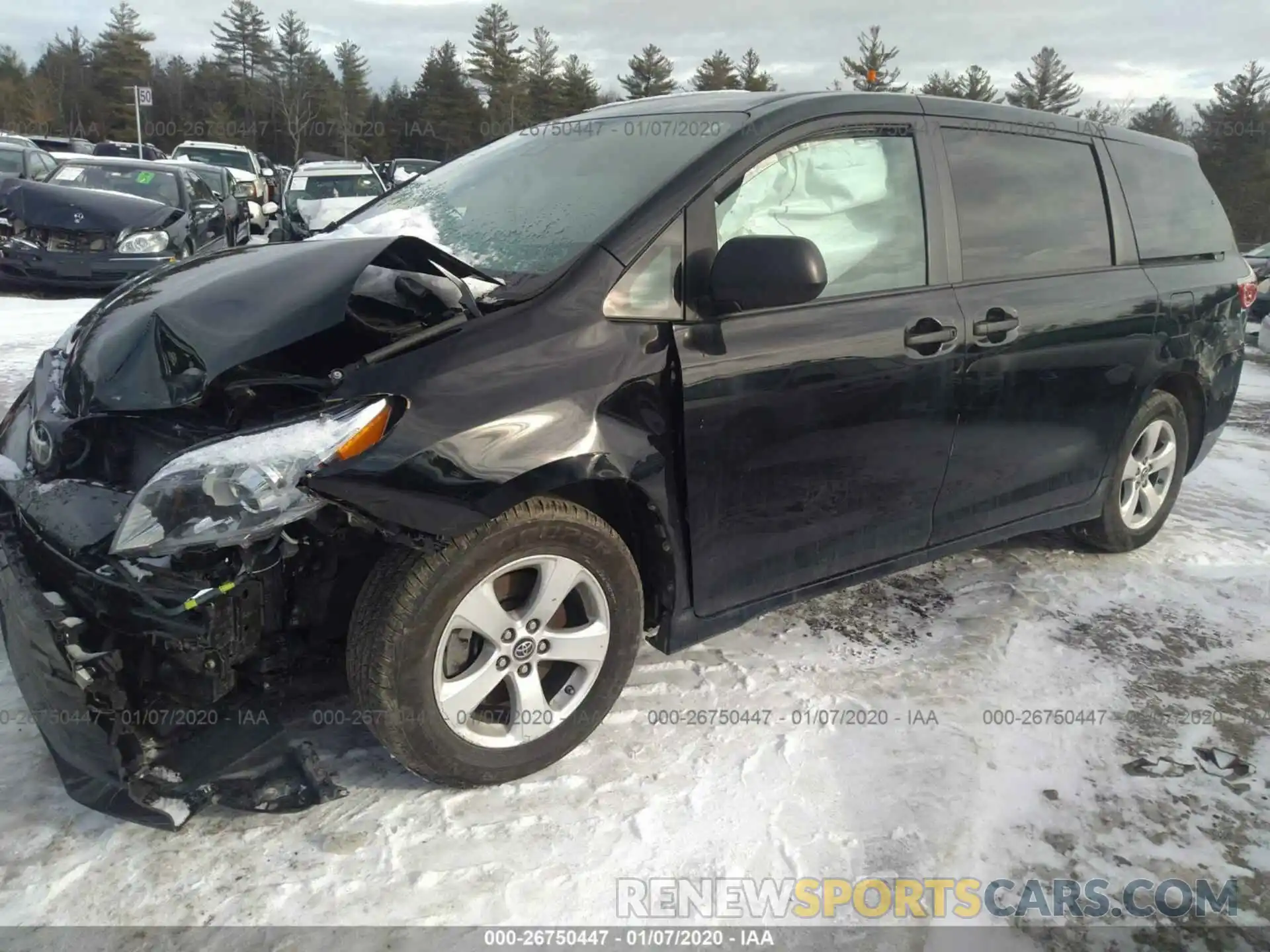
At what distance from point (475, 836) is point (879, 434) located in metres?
1.67

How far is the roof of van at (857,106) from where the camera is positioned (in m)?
2.96

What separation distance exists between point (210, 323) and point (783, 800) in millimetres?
1975

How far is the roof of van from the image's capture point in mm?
2957

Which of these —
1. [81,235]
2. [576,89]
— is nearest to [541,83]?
[576,89]

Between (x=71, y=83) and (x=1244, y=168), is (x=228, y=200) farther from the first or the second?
(x=71, y=83)

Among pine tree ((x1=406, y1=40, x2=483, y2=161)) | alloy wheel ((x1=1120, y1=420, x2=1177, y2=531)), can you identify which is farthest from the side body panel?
pine tree ((x1=406, y1=40, x2=483, y2=161))

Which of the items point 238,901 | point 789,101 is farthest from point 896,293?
point 238,901

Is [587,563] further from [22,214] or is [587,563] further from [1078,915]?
[22,214]

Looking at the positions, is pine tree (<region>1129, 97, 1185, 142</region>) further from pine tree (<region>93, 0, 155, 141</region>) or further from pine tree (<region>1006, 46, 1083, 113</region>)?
pine tree (<region>93, 0, 155, 141</region>)

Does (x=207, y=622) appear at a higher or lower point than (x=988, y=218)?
lower

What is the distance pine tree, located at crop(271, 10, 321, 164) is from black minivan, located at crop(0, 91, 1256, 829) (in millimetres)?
48910

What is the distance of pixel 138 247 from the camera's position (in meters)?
9.22

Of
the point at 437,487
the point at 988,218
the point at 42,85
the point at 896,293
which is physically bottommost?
the point at 437,487

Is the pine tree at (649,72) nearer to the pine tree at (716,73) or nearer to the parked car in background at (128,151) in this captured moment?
the pine tree at (716,73)
